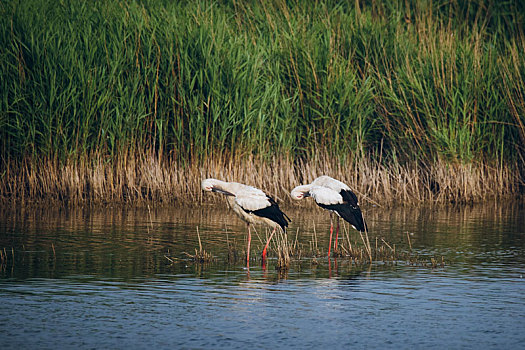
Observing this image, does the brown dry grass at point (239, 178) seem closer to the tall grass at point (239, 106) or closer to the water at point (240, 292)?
the tall grass at point (239, 106)

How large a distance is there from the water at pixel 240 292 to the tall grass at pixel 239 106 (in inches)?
96.5

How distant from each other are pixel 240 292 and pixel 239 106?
24.6ft

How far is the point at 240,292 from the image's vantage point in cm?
827

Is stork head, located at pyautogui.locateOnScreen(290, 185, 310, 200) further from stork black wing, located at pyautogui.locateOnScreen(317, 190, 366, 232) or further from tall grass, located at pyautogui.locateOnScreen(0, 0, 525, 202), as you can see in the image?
tall grass, located at pyautogui.locateOnScreen(0, 0, 525, 202)

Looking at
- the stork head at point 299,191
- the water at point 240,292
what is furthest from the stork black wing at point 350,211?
the water at point 240,292

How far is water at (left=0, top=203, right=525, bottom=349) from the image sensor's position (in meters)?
6.68

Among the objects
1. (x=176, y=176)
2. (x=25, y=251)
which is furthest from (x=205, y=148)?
(x=25, y=251)

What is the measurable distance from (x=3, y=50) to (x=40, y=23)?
3.02 feet

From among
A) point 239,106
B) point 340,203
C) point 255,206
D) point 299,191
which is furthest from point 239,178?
point 255,206

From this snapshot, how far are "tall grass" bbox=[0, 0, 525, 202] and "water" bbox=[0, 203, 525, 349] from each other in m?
2.45

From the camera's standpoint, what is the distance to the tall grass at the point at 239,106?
49.4 feet

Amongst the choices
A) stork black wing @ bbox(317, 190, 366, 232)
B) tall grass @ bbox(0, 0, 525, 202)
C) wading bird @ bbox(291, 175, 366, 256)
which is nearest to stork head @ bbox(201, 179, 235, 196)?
wading bird @ bbox(291, 175, 366, 256)

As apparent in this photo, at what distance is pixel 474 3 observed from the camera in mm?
23406

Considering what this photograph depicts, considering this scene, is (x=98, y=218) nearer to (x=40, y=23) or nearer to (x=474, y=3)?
(x=40, y=23)
